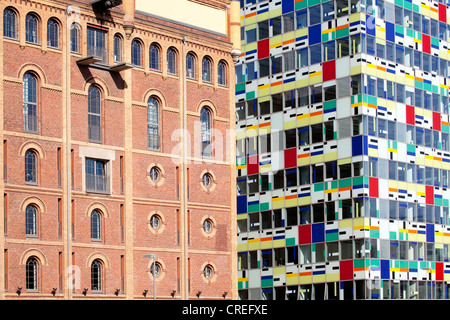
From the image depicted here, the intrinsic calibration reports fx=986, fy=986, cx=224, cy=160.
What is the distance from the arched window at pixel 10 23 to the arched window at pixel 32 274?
45.5 ft

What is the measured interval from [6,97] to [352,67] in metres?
32.3

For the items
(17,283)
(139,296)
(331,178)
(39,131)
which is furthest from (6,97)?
(331,178)

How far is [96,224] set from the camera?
211 ft

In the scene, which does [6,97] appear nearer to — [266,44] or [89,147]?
[89,147]

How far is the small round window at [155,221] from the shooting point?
67.6m

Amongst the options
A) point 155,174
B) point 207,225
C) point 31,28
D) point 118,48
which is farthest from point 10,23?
point 207,225

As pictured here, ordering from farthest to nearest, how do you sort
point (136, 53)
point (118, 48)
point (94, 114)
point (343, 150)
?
point (343, 150) → point (136, 53) → point (118, 48) → point (94, 114)

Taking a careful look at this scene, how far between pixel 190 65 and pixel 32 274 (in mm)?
20278

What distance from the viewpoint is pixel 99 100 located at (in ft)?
215

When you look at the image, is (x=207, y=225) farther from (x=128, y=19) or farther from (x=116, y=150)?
(x=128, y=19)

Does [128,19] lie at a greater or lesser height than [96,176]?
greater

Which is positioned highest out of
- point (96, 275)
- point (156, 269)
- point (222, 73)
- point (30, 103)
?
point (222, 73)

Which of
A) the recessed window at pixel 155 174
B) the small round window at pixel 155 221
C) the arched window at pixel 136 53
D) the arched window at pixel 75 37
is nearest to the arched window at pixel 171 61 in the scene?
the arched window at pixel 136 53

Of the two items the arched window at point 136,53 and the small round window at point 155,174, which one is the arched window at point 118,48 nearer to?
the arched window at point 136,53
